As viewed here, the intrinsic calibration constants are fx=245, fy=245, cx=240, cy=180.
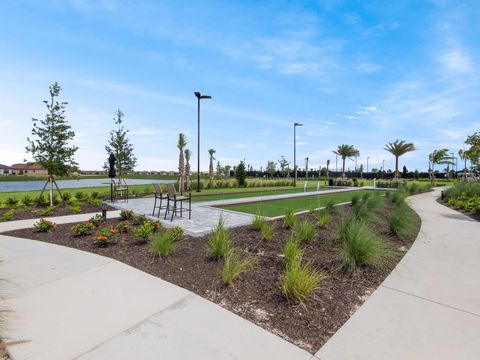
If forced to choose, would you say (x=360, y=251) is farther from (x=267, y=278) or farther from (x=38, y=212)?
(x=38, y=212)

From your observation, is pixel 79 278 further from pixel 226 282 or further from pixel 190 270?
pixel 226 282

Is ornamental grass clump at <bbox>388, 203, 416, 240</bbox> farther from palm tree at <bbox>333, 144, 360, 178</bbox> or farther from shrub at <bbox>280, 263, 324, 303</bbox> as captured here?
palm tree at <bbox>333, 144, 360, 178</bbox>

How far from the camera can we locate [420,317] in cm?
275

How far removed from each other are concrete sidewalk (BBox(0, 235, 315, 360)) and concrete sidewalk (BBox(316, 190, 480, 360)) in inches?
25.7

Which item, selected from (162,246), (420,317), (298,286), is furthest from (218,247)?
(420,317)

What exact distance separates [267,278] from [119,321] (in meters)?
2.01

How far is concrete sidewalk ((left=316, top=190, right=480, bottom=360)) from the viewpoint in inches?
87.5

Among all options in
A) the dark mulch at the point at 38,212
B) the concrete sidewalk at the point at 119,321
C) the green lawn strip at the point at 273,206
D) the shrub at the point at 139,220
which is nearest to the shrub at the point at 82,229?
the shrub at the point at 139,220

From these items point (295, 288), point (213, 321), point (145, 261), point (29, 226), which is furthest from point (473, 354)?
point (29, 226)

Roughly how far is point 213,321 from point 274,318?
683mm

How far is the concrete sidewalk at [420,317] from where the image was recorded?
7.29 ft

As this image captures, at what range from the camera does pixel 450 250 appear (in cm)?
521

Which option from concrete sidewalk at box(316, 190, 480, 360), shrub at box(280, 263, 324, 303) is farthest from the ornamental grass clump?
shrub at box(280, 263, 324, 303)

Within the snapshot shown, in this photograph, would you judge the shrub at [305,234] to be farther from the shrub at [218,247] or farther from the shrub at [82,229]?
the shrub at [82,229]
